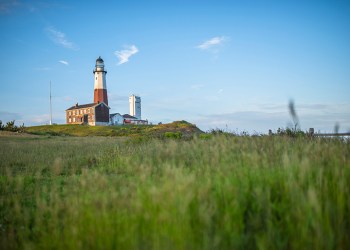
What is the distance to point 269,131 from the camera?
48.0ft

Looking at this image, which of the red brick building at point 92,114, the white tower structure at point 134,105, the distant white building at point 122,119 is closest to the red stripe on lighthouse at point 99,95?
the red brick building at point 92,114

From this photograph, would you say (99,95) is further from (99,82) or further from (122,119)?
(122,119)

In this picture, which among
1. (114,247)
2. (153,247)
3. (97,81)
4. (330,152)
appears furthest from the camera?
(97,81)

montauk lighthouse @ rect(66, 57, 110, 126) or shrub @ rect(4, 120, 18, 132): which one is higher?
montauk lighthouse @ rect(66, 57, 110, 126)

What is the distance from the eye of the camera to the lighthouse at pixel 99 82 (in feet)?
234

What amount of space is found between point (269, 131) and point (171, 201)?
1224 centimetres

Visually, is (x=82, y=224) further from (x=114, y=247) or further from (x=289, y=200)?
(x=289, y=200)

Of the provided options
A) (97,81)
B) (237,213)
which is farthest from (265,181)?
(97,81)

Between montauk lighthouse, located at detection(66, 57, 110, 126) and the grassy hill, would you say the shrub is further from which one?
montauk lighthouse, located at detection(66, 57, 110, 126)

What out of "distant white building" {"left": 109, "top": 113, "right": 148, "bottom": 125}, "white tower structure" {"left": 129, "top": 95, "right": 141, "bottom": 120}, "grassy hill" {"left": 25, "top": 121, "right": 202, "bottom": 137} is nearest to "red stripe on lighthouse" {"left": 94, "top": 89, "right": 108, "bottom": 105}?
"distant white building" {"left": 109, "top": 113, "right": 148, "bottom": 125}

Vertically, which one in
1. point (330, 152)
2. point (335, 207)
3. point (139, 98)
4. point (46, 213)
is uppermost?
point (139, 98)

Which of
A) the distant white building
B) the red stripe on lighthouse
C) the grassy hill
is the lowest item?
the grassy hill

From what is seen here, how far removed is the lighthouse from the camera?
71375mm

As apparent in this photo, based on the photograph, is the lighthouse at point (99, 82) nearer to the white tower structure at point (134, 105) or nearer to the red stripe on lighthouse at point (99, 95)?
the red stripe on lighthouse at point (99, 95)
